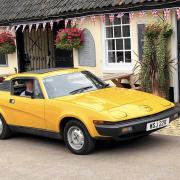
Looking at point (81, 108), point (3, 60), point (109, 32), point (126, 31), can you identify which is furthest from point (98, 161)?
point (3, 60)

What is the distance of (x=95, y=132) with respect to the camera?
754 centimetres

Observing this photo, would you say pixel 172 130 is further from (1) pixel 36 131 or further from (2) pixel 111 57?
(2) pixel 111 57

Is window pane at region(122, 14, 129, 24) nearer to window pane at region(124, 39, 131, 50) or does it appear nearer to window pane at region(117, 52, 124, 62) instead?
window pane at region(124, 39, 131, 50)

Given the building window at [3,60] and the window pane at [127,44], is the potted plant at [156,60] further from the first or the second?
the building window at [3,60]

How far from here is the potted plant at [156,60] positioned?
38.8 feet

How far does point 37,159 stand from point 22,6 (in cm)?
949

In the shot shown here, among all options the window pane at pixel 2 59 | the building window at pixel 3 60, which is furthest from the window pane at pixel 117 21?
the window pane at pixel 2 59

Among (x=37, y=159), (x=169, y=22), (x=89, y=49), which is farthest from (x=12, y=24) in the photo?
(x=37, y=159)

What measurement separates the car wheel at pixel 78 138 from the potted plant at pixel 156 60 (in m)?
4.46

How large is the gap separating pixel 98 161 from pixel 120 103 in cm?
112

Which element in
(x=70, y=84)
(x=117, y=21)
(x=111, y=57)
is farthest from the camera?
(x=111, y=57)

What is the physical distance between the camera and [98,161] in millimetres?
7395

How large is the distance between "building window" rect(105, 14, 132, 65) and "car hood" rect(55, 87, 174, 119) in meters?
4.96

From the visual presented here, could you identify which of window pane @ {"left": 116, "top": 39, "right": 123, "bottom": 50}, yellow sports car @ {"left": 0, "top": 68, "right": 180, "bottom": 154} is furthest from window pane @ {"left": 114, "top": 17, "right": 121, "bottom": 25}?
yellow sports car @ {"left": 0, "top": 68, "right": 180, "bottom": 154}
